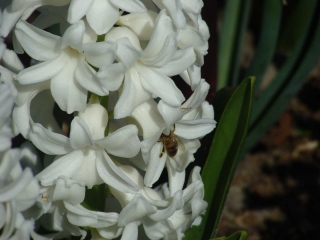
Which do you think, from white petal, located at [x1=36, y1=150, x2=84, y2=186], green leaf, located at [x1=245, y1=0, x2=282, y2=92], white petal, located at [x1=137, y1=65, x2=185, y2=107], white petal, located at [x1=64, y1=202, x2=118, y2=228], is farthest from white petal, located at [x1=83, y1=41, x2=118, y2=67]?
green leaf, located at [x1=245, y1=0, x2=282, y2=92]

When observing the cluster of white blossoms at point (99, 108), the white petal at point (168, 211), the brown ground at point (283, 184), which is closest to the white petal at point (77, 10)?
the cluster of white blossoms at point (99, 108)

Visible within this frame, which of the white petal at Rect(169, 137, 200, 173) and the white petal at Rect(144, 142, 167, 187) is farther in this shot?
the white petal at Rect(169, 137, 200, 173)

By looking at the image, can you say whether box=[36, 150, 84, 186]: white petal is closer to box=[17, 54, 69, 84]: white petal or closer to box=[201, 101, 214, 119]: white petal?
box=[17, 54, 69, 84]: white petal

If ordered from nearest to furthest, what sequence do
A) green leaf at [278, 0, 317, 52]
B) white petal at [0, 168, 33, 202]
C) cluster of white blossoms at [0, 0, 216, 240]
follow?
1. white petal at [0, 168, 33, 202]
2. cluster of white blossoms at [0, 0, 216, 240]
3. green leaf at [278, 0, 317, 52]

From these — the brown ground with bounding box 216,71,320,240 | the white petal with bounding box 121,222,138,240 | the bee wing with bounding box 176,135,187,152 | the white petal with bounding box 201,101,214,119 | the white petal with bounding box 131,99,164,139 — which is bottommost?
the brown ground with bounding box 216,71,320,240

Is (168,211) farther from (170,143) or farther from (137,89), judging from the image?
(137,89)

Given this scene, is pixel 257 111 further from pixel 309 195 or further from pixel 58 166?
pixel 58 166

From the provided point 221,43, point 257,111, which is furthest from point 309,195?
point 221,43

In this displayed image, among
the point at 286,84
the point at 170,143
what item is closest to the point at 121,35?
the point at 170,143
